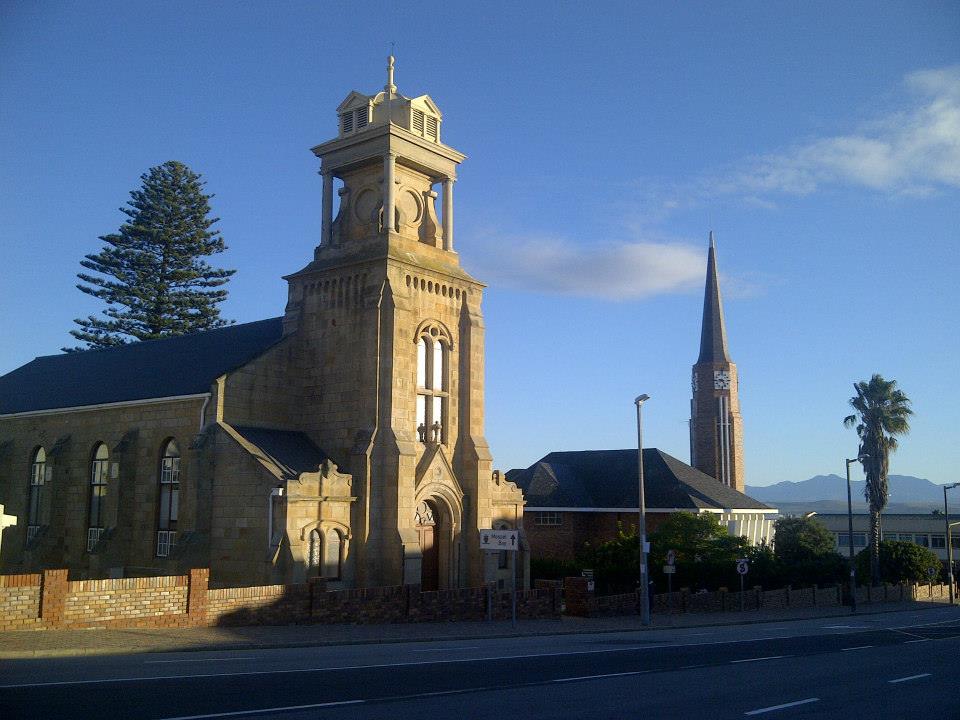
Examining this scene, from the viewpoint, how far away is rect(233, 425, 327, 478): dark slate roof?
99.8ft

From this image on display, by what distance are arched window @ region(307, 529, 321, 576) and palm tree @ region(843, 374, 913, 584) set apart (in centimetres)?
4638

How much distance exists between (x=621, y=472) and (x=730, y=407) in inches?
1434

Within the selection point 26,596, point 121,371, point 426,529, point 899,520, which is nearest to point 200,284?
point 121,371

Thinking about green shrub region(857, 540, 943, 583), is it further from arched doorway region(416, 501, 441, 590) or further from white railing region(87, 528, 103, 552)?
white railing region(87, 528, 103, 552)

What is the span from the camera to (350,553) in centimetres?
3044

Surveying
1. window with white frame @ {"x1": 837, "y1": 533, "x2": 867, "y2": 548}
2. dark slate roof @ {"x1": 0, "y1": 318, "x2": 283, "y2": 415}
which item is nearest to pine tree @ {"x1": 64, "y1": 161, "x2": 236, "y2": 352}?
dark slate roof @ {"x1": 0, "y1": 318, "x2": 283, "y2": 415}

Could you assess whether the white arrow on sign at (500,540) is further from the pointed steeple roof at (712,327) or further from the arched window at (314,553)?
the pointed steeple roof at (712,327)

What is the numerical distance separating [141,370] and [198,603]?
18298 mm

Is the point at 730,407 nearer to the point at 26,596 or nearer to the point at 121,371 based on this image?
the point at 121,371

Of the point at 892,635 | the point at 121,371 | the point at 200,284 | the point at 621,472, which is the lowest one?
the point at 892,635

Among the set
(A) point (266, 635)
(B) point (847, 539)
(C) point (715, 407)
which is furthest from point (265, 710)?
(B) point (847, 539)

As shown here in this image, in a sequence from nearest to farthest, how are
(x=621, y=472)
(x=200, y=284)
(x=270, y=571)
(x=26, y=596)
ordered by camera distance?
(x=26, y=596) < (x=270, y=571) < (x=621, y=472) < (x=200, y=284)

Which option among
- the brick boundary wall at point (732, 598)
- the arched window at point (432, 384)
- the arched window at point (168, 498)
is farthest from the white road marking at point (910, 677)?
the arched window at point (168, 498)

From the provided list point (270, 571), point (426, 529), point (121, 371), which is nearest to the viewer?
point (270, 571)
